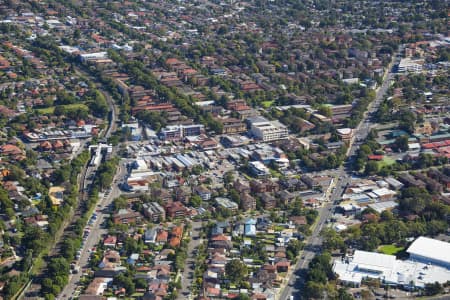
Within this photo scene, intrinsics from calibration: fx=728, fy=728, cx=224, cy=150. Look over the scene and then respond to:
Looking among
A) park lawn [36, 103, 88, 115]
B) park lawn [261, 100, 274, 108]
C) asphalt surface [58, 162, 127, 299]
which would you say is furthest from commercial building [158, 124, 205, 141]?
park lawn [36, 103, 88, 115]

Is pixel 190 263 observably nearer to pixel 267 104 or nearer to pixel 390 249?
pixel 390 249

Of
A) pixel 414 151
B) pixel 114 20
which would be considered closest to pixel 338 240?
pixel 414 151

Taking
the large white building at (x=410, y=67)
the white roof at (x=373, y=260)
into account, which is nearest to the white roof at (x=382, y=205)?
the white roof at (x=373, y=260)

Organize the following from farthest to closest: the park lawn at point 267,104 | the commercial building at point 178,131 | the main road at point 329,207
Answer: the park lawn at point 267,104 < the commercial building at point 178,131 < the main road at point 329,207

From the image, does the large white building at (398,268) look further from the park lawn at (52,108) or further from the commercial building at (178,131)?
the park lawn at (52,108)

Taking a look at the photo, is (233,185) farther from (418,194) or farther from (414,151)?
(414,151)

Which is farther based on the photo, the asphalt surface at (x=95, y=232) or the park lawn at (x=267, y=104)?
the park lawn at (x=267, y=104)
